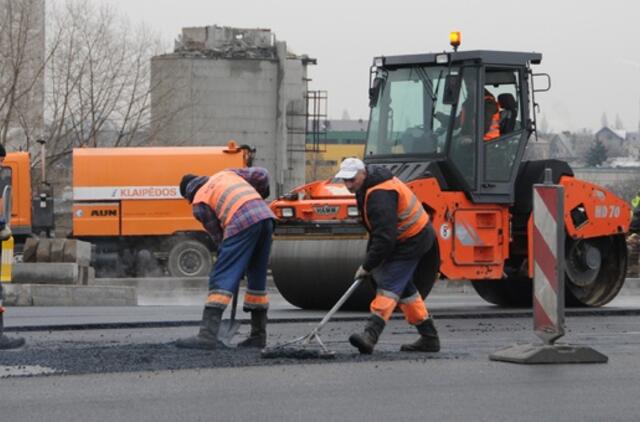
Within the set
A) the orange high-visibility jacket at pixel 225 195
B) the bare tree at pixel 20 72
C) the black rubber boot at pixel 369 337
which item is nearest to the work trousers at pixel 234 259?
the orange high-visibility jacket at pixel 225 195

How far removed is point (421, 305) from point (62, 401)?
369 centimetres

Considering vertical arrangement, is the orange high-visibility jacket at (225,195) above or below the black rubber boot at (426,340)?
above

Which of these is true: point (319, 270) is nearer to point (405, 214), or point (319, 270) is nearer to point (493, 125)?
point (493, 125)

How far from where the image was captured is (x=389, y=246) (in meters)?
10.8

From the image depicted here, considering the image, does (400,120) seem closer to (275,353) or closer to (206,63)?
(275,353)

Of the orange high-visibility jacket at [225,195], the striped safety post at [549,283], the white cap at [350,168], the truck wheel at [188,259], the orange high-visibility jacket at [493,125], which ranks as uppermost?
the orange high-visibility jacket at [493,125]

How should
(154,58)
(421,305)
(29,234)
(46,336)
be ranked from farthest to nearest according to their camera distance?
(154,58)
(29,234)
(46,336)
(421,305)

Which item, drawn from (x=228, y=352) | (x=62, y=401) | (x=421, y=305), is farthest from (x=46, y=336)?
(x=62, y=401)

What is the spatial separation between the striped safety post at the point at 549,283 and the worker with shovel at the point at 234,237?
196 cm

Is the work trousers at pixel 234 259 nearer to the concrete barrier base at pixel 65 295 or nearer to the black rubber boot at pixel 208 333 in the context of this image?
the black rubber boot at pixel 208 333

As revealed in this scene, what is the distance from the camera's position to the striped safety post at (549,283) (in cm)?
1037

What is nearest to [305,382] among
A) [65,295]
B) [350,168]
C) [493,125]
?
[350,168]

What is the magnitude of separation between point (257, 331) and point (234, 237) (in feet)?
2.79

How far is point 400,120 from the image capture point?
56.1 ft
